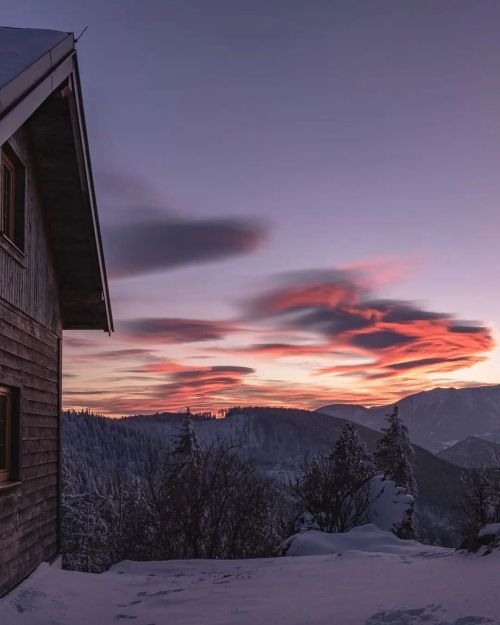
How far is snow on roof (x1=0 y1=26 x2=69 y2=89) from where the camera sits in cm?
721

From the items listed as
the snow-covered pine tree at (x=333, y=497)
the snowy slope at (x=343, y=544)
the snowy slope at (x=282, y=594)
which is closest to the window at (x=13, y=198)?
the snowy slope at (x=282, y=594)

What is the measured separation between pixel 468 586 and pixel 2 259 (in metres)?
7.47

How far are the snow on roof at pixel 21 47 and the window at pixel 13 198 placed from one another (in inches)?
70.0

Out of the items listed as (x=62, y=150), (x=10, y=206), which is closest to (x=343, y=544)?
(x=10, y=206)

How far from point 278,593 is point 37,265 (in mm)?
6831

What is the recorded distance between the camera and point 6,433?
994 centimetres

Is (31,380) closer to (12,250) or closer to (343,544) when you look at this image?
(12,250)

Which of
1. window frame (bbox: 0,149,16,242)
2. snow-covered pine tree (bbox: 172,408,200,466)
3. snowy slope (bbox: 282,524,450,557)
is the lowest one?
snowy slope (bbox: 282,524,450,557)

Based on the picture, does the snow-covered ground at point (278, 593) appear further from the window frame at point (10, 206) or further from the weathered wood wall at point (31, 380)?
the window frame at point (10, 206)

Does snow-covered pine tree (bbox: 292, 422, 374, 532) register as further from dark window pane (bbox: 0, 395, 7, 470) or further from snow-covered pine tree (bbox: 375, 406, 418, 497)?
snow-covered pine tree (bbox: 375, 406, 418, 497)

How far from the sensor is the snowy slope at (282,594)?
714 centimetres

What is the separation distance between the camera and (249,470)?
26.1m

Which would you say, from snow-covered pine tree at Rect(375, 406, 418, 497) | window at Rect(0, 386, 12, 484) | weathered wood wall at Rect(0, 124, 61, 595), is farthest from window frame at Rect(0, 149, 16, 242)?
snow-covered pine tree at Rect(375, 406, 418, 497)

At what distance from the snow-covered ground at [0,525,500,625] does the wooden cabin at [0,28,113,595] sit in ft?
3.02
